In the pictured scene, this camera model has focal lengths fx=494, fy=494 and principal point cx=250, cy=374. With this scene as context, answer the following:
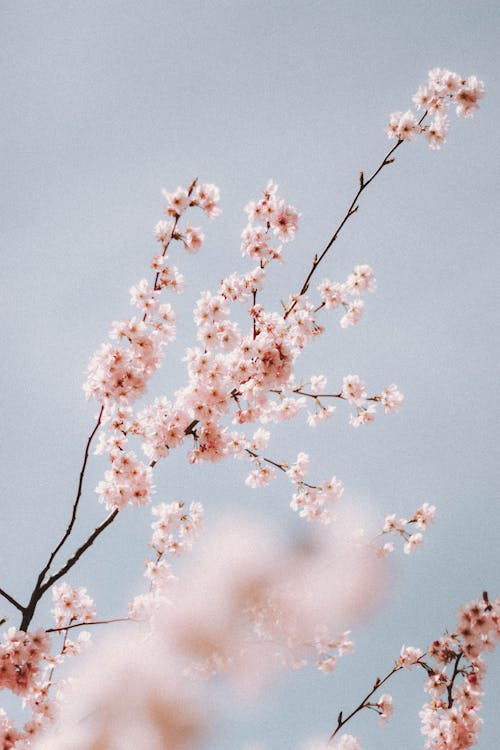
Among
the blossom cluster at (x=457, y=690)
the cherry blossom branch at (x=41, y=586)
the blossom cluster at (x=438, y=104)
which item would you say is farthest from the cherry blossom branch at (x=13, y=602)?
the blossom cluster at (x=438, y=104)

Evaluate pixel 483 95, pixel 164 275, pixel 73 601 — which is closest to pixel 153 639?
pixel 73 601

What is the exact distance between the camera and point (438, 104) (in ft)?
23.9

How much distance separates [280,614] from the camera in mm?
6289

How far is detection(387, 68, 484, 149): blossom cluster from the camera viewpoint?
7.06m

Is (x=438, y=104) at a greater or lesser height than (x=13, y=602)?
greater

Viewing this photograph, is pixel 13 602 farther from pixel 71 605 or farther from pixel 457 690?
pixel 457 690

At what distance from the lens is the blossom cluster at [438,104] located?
7.06 meters

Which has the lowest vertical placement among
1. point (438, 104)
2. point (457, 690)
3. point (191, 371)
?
point (457, 690)

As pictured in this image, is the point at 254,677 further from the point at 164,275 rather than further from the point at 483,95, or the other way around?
the point at 483,95

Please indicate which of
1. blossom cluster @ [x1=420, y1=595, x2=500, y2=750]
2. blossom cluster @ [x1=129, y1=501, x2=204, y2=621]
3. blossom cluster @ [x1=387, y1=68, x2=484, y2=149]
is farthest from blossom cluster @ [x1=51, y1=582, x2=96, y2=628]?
blossom cluster @ [x1=387, y1=68, x2=484, y2=149]

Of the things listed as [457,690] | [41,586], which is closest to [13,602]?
[41,586]

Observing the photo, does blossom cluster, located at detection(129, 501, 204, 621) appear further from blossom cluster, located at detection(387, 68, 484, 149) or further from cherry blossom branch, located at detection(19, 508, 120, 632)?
blossom cluster, located at detection(387, 68, 484, 149)

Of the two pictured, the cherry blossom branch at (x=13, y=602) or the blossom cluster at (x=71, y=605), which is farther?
the blossom cluster at (x=71, y=605)

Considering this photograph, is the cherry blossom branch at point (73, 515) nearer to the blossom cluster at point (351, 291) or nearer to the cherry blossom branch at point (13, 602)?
the cherry blossom branch at point (13, 602)
